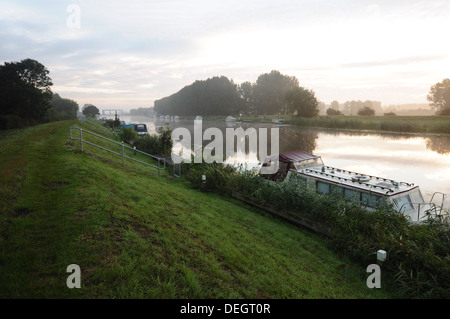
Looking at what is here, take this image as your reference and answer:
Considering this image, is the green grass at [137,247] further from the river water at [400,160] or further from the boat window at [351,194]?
the river water at [400,160]

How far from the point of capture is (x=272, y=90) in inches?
4732

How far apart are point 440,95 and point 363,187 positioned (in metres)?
115

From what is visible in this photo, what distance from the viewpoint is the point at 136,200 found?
349 inches

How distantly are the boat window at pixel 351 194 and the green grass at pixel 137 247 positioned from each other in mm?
2857

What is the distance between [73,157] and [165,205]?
241 inches

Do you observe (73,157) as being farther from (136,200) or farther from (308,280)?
(308,280)

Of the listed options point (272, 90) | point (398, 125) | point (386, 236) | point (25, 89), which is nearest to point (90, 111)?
point (25, 89)

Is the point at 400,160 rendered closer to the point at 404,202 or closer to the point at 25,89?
the point at 404,202

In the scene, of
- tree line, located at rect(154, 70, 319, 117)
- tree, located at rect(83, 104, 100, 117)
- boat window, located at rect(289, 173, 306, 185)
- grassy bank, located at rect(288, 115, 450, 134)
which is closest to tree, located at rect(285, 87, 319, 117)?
grassy bank, located at rect(288, 115, 450, 134)

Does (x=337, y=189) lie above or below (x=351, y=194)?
above

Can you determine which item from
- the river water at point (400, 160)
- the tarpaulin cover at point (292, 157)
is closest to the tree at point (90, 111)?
the river water at point (400, 160)

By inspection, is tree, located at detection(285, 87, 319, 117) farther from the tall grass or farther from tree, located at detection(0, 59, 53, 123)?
the tall grass

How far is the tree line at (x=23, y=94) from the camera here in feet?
146

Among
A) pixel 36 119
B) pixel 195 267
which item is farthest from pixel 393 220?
pixel 36 119
